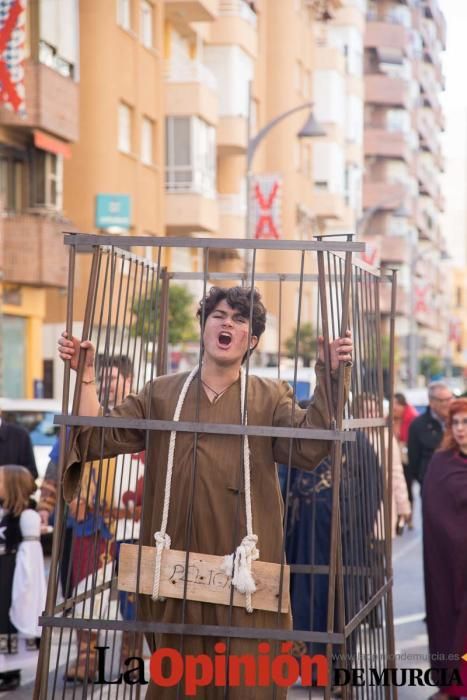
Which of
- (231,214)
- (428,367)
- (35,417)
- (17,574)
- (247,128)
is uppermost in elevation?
(231,214)

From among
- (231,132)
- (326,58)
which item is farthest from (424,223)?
(231,132)

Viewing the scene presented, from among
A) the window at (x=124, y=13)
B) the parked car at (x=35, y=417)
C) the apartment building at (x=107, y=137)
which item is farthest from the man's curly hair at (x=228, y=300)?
the window at (x=124, y=13)

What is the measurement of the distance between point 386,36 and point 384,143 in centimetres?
532

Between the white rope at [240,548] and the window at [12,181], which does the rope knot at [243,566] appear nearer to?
the white rope at [240,548]

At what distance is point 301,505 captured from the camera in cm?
1001

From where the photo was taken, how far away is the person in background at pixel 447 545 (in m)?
8.85

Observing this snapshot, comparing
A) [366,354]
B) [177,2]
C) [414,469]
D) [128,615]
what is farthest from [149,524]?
[177,2]

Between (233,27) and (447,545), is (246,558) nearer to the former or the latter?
(447,545)

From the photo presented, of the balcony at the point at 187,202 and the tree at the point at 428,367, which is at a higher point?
the balcony at the point at 187,202

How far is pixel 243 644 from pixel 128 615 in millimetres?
4466

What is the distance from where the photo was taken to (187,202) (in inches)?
1602

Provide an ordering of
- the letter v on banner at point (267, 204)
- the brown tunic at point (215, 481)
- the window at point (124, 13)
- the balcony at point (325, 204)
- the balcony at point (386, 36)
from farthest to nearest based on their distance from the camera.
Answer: the balcony at point (386, 36)
the balcony at point (325, 204)
the letter v on banner at point (267, 204)
the window at point (124, 13)
the brown tunic at point (215, 481)

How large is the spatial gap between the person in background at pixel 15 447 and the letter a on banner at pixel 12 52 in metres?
14.9

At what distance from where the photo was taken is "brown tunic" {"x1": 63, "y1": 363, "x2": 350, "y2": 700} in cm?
564
